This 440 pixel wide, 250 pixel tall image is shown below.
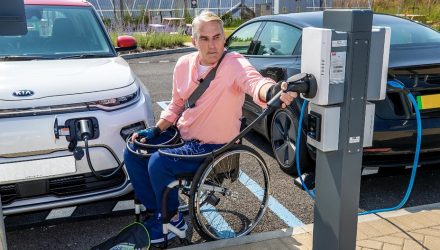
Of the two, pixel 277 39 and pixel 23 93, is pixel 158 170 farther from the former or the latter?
pixel 277 39

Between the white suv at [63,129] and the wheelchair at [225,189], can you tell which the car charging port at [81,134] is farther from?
the wheelchair at [225,189]

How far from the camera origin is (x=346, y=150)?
2121 millimetres

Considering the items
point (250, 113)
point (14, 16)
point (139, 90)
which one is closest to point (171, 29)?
point (250, 113)

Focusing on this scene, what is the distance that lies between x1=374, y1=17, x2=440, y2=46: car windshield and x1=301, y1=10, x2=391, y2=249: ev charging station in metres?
2.16

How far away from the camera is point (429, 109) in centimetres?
341

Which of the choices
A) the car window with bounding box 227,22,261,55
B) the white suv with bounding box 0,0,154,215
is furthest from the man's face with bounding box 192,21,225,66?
the car window with bounding box 227,22,261,55

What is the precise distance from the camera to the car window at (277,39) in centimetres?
447

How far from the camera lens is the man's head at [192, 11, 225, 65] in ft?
9.44

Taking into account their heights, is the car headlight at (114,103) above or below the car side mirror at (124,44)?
below

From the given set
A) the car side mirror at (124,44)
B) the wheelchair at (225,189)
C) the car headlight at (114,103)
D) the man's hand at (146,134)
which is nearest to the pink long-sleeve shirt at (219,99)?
the wheelchair at (225,189)

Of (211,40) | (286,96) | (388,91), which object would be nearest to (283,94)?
(286,96)

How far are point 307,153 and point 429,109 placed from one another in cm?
103

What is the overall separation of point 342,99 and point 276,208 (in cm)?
173

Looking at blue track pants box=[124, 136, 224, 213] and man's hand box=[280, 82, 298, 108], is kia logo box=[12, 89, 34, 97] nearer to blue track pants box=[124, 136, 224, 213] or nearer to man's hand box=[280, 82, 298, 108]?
blue track pants box=[124, 136, 224, 213]
